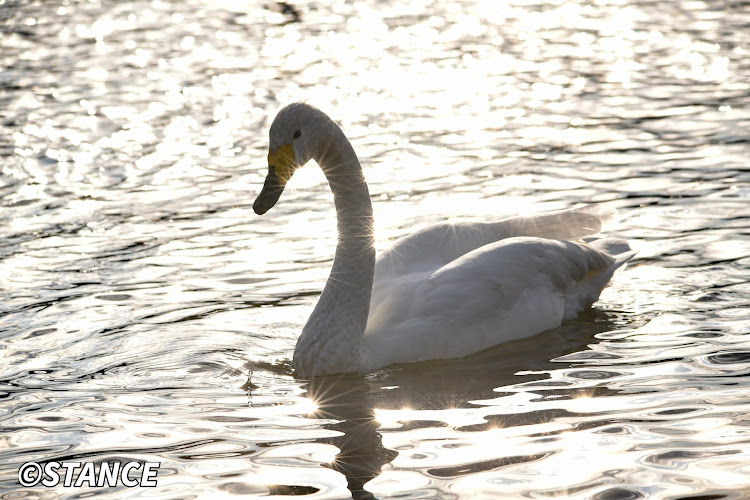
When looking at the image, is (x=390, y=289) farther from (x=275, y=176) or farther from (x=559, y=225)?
(x=559, y=225)

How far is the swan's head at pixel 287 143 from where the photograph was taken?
23.8 ft

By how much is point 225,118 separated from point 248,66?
2.80m

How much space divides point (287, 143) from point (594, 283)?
2829mm

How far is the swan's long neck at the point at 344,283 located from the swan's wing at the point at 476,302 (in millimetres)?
189

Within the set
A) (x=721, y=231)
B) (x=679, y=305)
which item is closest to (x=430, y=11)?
(x=721, y=231)

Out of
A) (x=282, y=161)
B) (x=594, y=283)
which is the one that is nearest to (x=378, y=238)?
(x=594, y=283)

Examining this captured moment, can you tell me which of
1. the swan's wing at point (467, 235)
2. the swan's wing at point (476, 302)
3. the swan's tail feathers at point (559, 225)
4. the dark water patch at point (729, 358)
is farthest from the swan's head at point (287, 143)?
the dark water patch at point (729, 358)

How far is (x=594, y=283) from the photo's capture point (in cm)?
876

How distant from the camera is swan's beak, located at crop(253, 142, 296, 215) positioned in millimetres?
7242

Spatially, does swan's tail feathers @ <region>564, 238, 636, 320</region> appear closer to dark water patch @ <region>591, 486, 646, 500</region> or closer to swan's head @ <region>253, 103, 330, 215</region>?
swan's head @ <region>253, 103, 330, 215</region>

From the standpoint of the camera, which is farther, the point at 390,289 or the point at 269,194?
the point at 390,289

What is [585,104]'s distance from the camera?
14.2m

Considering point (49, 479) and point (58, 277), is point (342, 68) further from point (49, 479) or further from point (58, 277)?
point (49, 479)

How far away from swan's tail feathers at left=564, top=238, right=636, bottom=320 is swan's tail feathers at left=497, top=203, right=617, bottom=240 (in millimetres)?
241
